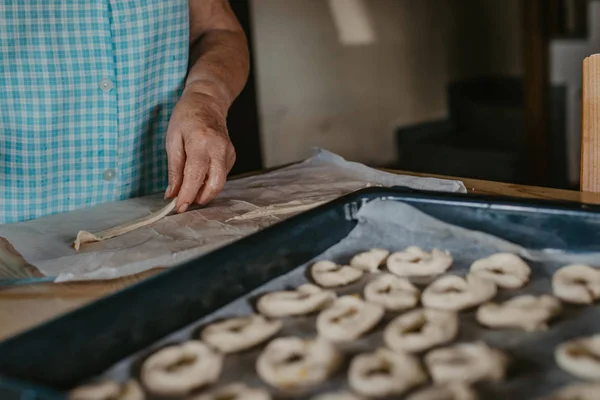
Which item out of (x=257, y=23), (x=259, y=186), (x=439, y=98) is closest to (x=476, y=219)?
(x=259, y=186)

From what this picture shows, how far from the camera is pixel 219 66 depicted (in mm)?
1528

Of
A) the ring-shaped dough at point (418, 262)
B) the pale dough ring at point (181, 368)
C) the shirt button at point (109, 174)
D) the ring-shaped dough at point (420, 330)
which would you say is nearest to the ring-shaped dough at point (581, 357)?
the ring-shaped dough at point (420, 330)

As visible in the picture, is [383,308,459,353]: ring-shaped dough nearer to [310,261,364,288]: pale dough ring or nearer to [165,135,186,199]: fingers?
[310,261,364,288]: pale dough ring

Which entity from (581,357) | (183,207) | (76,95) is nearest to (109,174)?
(76,95)

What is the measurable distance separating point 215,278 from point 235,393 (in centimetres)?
17

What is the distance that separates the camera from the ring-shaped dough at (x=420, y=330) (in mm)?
797

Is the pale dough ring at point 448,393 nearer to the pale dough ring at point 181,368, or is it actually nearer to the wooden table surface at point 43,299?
the pale dough ring at point 181,368

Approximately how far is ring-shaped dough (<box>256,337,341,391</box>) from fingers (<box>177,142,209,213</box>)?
0.47 m

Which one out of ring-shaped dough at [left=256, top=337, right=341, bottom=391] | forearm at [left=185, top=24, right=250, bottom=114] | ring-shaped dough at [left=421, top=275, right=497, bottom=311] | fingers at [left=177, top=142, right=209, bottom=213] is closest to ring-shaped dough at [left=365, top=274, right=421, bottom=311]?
ring-shaped dough at [left=421, top=275, right=497, bottom=311]

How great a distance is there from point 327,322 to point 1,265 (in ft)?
1.65

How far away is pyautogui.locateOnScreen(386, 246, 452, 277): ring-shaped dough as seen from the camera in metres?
0.97

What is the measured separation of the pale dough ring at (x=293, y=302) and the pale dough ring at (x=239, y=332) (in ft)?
0.06

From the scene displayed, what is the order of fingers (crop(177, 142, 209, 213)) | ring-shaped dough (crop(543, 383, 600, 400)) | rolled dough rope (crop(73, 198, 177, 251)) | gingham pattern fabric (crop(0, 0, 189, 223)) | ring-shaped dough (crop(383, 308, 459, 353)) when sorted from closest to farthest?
ring-shaped dough (crop(543, 383, 600, 400)) < ring-shaped dough (crop(383, 308, 459, 353)) < rolled dough rope (crop(73, 198, 177, 251)) < fingers (crop(177, 142, 209, 213)) < gingham pattern fabric (crop(0, 0, 189, 223))

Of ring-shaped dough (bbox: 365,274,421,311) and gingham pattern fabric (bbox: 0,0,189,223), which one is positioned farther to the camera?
gingham pattern fabric (bbox: 0,0,189,223)
